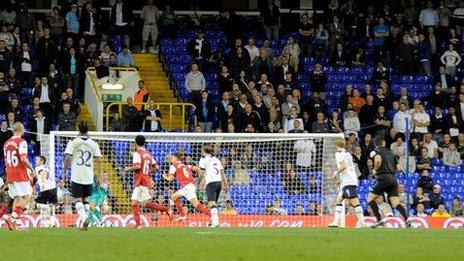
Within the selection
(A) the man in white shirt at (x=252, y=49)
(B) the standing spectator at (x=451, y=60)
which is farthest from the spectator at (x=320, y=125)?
(B) the standing spectator at (x=451, y=60)

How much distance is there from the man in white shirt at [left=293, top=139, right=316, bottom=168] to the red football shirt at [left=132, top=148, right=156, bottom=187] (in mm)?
6004

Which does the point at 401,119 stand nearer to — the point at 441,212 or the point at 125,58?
the point at 441,212

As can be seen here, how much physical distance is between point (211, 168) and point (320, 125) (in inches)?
269

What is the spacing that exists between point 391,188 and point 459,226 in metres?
3.23

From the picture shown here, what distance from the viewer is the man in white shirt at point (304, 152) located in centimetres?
2961

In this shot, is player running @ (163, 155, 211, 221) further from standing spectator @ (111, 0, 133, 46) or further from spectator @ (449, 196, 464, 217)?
standing spectator @ (111, 0, 133, 46)

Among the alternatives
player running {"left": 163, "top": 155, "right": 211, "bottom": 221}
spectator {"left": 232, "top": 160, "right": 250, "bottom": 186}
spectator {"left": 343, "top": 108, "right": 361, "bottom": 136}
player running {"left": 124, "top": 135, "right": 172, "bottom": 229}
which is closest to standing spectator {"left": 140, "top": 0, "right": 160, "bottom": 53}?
spectator {"left": 343, "top": 108, "right": 361, "bottom": 136}

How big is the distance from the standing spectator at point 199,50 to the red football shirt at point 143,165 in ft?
38.2

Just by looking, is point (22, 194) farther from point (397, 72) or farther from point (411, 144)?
point (397, 72)

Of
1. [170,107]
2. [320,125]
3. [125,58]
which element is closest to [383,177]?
[320,125]

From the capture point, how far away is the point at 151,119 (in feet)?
106

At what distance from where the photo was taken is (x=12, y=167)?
2228cm

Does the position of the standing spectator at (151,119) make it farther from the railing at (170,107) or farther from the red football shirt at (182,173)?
the red football shirt at (182,173)

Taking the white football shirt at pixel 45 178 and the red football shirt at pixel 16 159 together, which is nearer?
the red football shirt at pixel 16 159
